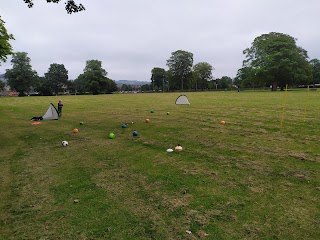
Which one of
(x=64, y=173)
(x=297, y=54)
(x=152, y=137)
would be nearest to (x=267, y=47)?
(x=297, y=54)

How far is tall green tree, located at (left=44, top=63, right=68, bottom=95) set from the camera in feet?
332

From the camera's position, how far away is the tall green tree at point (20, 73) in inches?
3314

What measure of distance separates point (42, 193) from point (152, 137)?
5669 millimetres

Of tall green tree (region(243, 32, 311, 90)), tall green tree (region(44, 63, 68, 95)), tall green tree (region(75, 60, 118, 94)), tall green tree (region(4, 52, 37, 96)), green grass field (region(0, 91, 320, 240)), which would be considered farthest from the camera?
tall green tree (region(44, 63, 68, 95))

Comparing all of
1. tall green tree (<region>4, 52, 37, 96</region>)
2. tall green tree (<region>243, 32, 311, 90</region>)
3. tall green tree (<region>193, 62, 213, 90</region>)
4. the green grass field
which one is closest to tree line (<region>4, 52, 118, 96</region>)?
tall green tree (<region>4, 52, 37, 96</region>)

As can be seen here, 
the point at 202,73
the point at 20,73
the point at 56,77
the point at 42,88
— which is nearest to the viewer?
the point at 20,73

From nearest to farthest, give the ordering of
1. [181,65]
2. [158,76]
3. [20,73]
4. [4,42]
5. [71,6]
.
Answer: [71,6] < [4,42] < [20,73] < [181,65] < [158,76]

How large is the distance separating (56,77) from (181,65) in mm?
50318

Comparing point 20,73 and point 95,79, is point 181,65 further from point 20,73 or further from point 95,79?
point 20,73

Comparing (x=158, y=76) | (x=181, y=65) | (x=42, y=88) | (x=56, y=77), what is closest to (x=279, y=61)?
(x=181, y=65)

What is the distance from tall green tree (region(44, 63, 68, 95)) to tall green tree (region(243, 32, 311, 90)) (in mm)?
75263

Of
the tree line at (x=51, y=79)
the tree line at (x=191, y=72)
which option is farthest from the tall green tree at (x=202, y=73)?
the tree line at (x=51, y=79)

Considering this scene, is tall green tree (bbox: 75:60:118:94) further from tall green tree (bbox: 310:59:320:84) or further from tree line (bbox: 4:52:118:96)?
tall green tree (bbox: 310:59:320:84)

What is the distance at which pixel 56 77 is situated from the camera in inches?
3999
